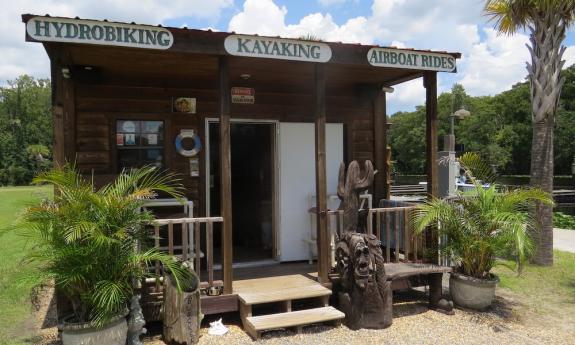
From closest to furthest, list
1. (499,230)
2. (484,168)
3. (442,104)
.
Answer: (499,230) < (484,168) < (442,104)

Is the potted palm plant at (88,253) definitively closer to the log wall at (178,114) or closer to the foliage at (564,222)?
the log wall at (178,114)

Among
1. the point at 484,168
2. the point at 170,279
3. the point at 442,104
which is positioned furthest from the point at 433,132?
the point at 442,104

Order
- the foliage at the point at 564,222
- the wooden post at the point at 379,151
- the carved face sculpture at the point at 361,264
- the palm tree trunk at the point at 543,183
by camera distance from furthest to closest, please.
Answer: the foliage at the point at 564,222
the palm tree trunk at the point at 543,183
the wooden post at the point at 379,151
the carved face sculpture at the point at 361,264

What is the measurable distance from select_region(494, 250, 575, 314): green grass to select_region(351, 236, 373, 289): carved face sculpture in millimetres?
2281

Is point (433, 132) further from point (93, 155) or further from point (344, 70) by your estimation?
point (93, 155)

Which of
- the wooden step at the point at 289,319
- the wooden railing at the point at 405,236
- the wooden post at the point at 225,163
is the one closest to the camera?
the wooden step at the point at 289,319

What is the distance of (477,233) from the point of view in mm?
4992

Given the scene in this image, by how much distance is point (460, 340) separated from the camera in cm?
424

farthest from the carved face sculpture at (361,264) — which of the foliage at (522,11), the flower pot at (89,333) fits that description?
the foliage at (522,11)

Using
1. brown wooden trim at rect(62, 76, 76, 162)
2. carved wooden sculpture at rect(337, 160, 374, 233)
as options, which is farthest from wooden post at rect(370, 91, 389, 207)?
brown wooden trim at rect(62, 76, 76, 162)

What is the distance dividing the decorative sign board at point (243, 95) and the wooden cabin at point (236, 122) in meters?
0.02

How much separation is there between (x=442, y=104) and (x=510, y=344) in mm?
46348

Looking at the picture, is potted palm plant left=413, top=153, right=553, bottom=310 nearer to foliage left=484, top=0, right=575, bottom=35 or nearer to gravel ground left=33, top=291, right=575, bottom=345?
gravel ground left=33, top=291, right=575, bottom=345

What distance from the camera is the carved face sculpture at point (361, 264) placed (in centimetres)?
446
